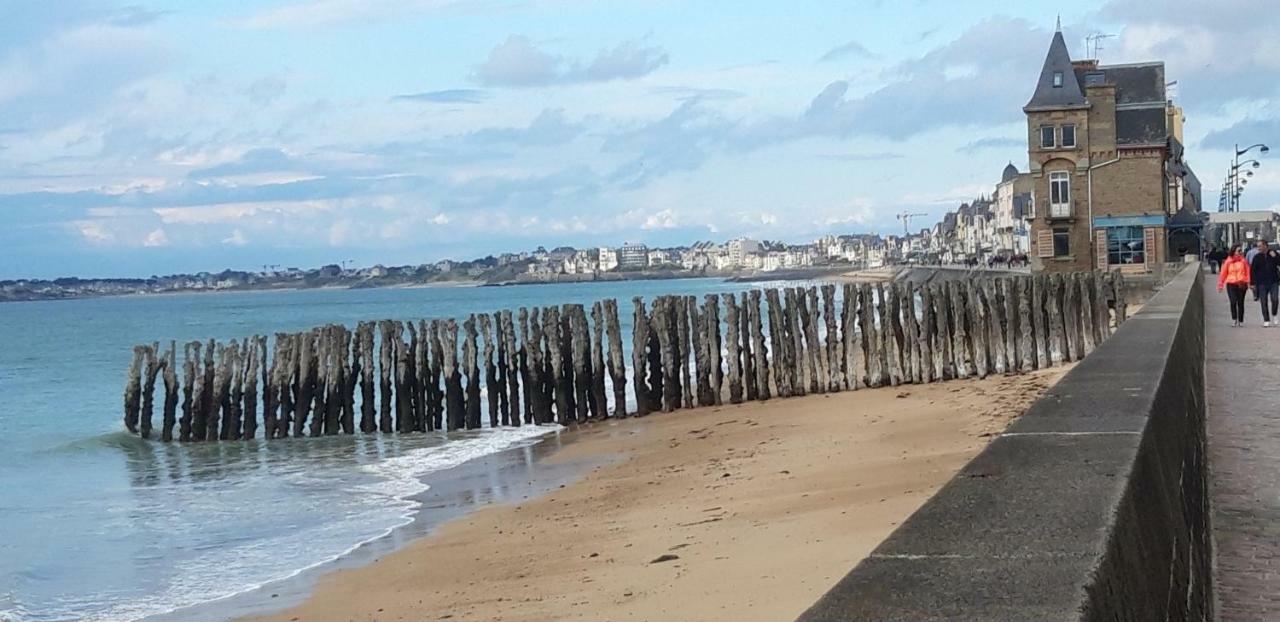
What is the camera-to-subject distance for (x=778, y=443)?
14.7 metres

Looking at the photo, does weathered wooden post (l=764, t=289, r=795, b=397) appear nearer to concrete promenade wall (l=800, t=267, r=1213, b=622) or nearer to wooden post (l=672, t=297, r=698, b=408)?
wooden post (l=672, t=297, r=698, b=408)

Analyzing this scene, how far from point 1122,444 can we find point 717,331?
607 inches

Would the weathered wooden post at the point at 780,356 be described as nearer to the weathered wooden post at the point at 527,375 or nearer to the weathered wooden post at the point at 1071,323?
the weathered wooden post at the point at 527,375

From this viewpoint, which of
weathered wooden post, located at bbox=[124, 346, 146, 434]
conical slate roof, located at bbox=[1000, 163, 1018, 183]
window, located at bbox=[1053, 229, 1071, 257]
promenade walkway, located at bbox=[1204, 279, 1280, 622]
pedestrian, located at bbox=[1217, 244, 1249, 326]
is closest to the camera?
promenade walkway, located at bbox=[1204, 279, 1280, 622]

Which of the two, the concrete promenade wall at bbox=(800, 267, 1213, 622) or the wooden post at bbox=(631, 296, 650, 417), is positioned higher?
the concrete promenade wall at bbox=(800, 267, 1213, 622)

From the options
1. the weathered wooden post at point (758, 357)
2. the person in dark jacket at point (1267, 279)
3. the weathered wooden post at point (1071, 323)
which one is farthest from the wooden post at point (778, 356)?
the person in dark jacket at point (1267, 279)

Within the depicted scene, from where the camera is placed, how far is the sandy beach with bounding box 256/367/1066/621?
797 centimetres

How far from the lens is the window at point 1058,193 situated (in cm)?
5866

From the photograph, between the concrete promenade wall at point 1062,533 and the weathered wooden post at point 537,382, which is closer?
the concrete promenade wall at point 1062,533

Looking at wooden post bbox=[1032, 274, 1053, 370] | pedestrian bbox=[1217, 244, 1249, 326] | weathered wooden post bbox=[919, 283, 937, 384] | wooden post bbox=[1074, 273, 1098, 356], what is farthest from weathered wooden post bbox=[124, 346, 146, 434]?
pedestrian bbox=[1217, 244, 1249, 326]

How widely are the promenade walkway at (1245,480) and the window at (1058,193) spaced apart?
42736mm

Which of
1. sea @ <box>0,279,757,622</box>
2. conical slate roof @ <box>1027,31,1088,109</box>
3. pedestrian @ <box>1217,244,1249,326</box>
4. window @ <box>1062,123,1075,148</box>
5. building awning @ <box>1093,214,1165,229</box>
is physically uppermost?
conical slate roof @ <box>1027,31,1088,109</box>

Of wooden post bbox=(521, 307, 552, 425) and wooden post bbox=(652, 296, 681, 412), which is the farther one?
wooden post bbox=(521, 307, 552, 425)

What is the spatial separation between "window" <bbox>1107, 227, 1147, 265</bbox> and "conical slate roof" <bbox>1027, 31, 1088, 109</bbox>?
5520 millimetres
